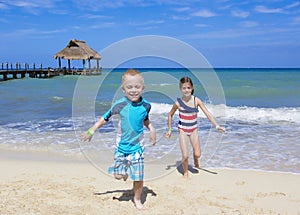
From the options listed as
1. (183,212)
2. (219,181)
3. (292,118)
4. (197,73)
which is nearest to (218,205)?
(183,212)

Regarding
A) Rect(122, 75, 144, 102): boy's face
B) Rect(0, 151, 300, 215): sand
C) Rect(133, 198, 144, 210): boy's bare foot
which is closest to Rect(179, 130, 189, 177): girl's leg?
Rect(0, 151, 300, 215): sand

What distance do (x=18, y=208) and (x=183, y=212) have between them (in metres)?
1.74

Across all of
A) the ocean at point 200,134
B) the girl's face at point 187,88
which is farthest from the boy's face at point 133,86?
the girl's face at point 187,88

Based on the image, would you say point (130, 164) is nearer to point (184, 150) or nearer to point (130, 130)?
point (130, 130)

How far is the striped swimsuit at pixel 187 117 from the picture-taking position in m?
5.22

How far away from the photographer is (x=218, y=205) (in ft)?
13.1

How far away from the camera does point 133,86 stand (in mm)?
3609

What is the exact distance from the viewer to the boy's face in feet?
11.8

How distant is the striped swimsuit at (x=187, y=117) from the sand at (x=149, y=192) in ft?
2.27

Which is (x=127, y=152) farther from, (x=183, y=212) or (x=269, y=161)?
(x=269, y=161)

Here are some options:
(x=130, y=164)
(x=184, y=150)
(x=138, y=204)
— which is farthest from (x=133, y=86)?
(x=184, y=150)

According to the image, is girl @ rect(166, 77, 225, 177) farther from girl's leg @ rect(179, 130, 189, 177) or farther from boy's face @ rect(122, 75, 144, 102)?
boy's face @ rect(122, 75, 144, 102)

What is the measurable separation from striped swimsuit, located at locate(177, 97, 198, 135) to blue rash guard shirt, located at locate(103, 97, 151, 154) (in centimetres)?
160

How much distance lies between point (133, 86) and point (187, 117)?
71.9 inches
